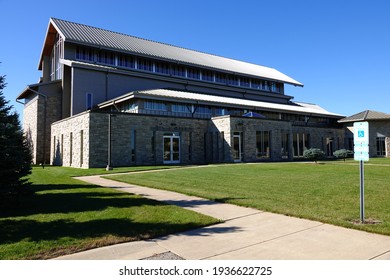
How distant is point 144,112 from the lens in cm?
2745

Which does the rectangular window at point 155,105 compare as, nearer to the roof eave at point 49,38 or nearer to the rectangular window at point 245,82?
the roof eave at point 49,38

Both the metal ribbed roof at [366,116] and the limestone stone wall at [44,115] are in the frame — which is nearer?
the limestone stone wall at [44,115]

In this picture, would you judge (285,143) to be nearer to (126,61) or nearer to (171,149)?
(171,149)

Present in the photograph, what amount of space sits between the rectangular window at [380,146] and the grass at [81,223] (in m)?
36.8

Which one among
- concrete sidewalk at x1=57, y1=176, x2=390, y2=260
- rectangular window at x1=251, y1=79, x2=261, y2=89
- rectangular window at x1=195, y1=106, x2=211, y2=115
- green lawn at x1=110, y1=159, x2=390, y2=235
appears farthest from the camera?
rectangular window at x1=251, y1=79, x2=261, y2=89

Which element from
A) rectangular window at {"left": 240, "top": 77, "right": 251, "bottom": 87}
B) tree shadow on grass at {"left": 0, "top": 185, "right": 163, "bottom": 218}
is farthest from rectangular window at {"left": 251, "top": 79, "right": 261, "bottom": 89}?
tree shadow on grass at {"left": 0, "top": 185, "right": 163, "bottom": 218}

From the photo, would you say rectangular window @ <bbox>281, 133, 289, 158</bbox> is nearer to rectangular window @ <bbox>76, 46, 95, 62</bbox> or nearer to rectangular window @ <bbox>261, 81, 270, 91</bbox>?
rectangular window @ <bbox>261, 81, 270, 91</bbox>

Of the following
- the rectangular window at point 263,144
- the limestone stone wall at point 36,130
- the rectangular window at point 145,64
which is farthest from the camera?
the rectangular window at point 145,64

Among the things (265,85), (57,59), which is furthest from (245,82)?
(57,59)

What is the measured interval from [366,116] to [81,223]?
40.3 meters

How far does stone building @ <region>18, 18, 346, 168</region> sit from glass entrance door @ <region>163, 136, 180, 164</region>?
8cm

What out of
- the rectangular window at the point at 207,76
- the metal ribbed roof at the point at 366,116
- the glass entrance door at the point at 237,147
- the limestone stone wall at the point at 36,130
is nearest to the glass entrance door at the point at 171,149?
the glass entrance door at the point at 237,147

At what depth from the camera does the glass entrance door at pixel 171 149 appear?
1040 inches

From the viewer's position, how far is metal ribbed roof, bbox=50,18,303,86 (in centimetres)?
3419
